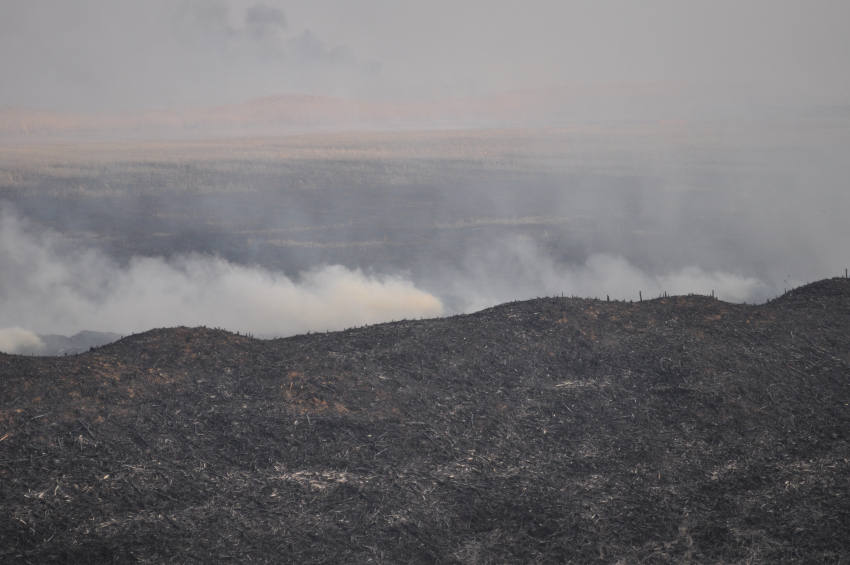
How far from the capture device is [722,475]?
8055 millimetres

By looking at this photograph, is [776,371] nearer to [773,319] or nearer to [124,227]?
[773,319]

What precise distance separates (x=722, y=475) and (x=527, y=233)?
149 ft

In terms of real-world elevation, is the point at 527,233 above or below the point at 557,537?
above

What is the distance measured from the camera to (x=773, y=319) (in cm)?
1274

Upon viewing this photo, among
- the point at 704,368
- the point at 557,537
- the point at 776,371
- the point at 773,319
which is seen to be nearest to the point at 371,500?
the point at 557,537

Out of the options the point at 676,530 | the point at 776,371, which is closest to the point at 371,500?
the point at 676,530

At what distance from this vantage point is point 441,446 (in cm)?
868

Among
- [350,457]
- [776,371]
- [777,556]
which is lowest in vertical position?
[777,556]

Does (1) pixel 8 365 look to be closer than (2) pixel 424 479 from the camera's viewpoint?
No

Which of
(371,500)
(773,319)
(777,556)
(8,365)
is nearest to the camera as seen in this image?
(777,556)

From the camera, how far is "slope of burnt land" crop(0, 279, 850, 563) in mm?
6914

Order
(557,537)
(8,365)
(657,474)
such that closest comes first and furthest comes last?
(557,537) < (657,474) < (8,365)

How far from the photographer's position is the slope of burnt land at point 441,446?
691 centimetres

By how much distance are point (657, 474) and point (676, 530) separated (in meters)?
1.10
